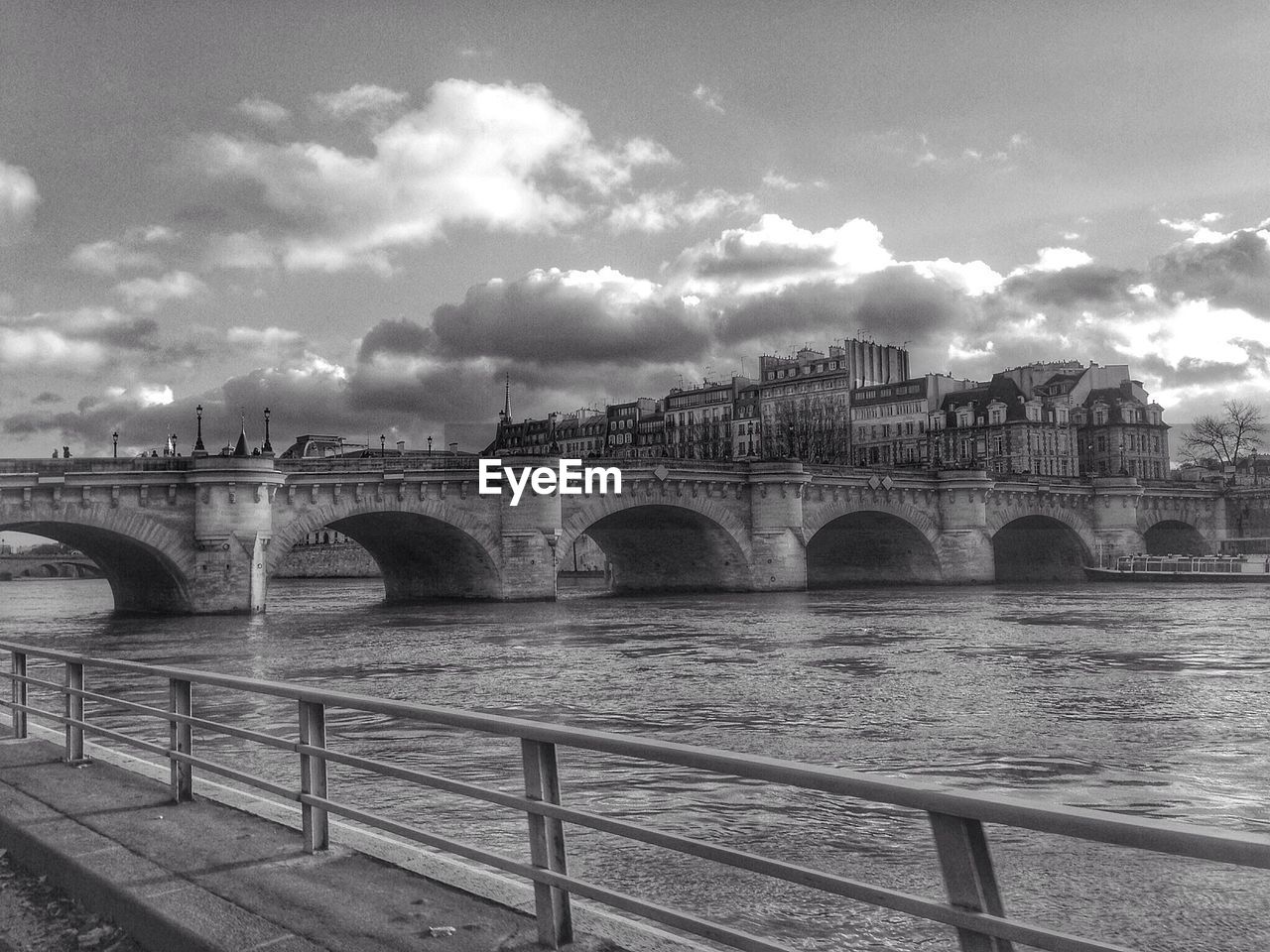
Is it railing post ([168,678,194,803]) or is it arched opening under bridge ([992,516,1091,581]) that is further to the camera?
arched opening under bridge ([992,516,1091,581])

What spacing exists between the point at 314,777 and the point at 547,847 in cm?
162

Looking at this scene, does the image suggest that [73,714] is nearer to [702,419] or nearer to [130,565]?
[130,565]

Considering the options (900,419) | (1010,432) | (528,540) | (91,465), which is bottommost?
(528,540)

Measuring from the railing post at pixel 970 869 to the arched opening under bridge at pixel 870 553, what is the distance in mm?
55884

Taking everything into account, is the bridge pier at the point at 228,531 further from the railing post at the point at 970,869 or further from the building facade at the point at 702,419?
the building facade at the point at 702,419

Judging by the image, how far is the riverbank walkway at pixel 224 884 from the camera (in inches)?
165

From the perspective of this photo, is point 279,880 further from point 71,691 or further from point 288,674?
point 288,674

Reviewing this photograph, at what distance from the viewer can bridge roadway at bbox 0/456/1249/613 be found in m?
39.7

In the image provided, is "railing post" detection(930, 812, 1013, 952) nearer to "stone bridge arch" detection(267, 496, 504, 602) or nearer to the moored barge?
"stone bridge arch" detection(267, 496, 504, 602)

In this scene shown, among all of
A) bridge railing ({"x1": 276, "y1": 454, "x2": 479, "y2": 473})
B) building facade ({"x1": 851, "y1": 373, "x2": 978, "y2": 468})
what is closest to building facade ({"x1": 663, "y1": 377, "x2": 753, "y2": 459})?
building facade ({"x1": 851, "y1": 373, "x2": 978, "y2": 468})

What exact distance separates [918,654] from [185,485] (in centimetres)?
2615

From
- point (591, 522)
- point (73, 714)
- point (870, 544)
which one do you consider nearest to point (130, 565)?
point (591, 522)

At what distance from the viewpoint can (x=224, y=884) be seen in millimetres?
4832

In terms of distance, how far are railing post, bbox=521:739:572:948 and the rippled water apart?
2.78 m
